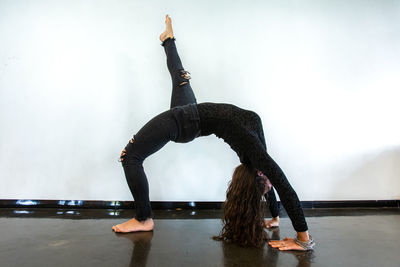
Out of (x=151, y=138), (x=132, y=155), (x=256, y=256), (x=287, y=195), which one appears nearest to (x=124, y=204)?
(x=132, y=155)

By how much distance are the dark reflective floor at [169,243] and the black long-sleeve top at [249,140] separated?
26 centimetres

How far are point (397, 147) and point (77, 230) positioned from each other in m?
3.14

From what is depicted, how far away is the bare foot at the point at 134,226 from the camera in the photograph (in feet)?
5.37

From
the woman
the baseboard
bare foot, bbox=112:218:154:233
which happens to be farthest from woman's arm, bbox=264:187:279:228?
bare foot, bbox=112:218:154:233

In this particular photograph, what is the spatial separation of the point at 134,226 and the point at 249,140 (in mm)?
924

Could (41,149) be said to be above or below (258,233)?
above

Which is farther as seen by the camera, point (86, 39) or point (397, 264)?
point (86, 39)

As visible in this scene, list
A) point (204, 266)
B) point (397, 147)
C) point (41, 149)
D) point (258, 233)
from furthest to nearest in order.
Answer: point (397, 147)
point (41, 149)
point (258, 233)
point (204, 266)

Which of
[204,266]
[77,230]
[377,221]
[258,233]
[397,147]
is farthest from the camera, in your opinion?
[397,147]

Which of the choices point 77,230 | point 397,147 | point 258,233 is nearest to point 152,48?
point 77,230

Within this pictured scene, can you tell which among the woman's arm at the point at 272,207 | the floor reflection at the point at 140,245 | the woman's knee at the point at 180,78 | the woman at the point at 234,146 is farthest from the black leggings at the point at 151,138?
the woman's arm at the point at 272,207

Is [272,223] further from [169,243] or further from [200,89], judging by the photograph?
[200,89]

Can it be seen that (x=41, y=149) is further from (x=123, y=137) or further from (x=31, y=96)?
(x=123, y=137)

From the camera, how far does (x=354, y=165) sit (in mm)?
2682
